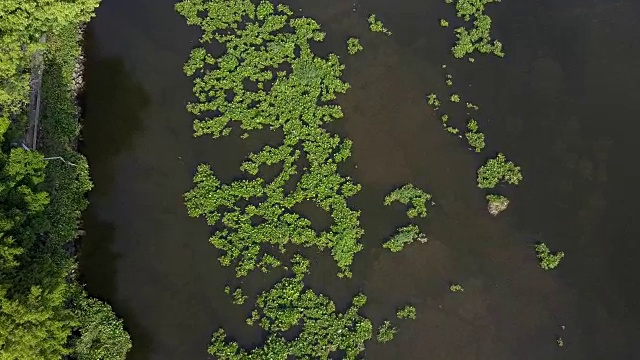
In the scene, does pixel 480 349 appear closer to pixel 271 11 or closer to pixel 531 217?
pixel 531 217

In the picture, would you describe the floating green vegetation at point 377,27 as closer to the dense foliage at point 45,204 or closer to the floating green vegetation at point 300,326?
the floating green vegetation at point 300,326

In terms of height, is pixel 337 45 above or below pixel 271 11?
below

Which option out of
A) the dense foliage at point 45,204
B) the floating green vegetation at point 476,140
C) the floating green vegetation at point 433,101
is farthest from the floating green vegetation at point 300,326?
the floating green vegetation at point 433,101

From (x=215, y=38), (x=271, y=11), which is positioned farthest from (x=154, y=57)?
(x=271, y=11)

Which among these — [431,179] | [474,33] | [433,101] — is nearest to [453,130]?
[433,101]

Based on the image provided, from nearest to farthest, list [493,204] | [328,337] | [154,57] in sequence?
[328,337] → [493,204] → [154,57]

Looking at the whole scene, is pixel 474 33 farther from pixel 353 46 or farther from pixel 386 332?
pixel 386 332
